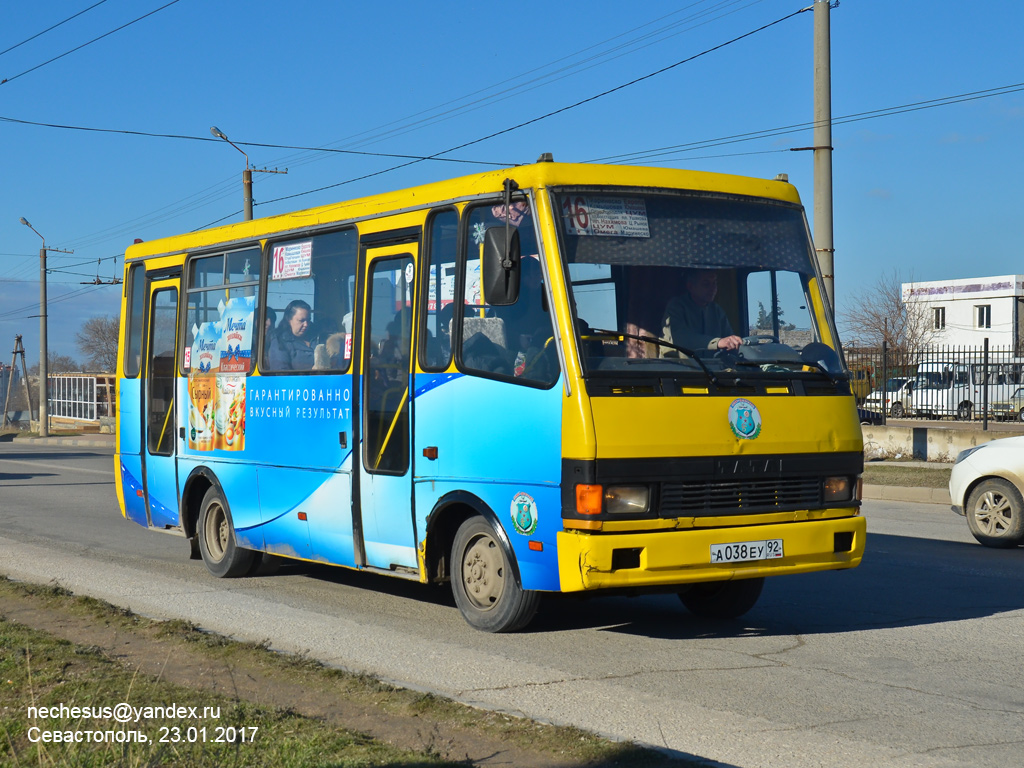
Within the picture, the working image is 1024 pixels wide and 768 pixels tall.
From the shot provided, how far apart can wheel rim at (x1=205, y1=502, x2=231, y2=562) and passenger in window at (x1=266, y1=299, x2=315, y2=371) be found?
5.52ft

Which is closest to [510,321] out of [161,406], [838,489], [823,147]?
[838,489]

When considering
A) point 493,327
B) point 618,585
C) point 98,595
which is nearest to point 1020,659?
point 618,585

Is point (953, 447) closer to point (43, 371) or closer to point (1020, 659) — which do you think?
point (1020, 659)

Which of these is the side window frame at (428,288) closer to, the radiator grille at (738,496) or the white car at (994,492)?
the radiator grille at (738,496)

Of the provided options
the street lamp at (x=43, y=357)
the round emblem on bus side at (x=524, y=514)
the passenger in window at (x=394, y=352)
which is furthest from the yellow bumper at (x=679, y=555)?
the street lamp at (x=43, y=357)

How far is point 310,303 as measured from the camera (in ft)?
30.9

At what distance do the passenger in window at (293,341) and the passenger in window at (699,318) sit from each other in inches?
125

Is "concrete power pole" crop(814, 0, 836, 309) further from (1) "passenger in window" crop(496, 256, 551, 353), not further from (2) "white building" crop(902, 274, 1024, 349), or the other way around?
(2) "white building" crop(902, 274, 1024, 349)

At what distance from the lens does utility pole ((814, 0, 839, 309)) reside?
1777 centimetres

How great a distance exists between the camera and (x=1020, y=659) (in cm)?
695

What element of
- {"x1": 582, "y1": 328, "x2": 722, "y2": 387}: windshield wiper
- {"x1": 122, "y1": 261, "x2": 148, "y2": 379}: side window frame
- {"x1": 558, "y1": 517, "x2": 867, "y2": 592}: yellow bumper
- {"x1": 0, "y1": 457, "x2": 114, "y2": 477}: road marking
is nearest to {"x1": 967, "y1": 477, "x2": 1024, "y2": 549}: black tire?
{"x1": 558, "y1": 517, "x2": 867, "y2": 592}: yellow bumper

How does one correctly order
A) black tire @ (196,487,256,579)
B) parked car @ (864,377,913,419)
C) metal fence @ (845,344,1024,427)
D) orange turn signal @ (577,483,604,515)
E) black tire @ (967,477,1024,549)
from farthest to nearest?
1. parked car @ (864,377,913,419)
2. metal fence @ (845,344,1024,427)
3. black tire @ (967,477,1024,549)
4. black tire @ (196,487,256,579)
5. orange turn signal @ (577,483,604,515)

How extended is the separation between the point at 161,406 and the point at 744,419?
6309 mm

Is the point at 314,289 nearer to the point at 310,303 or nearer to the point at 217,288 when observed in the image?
the point at 310,303
